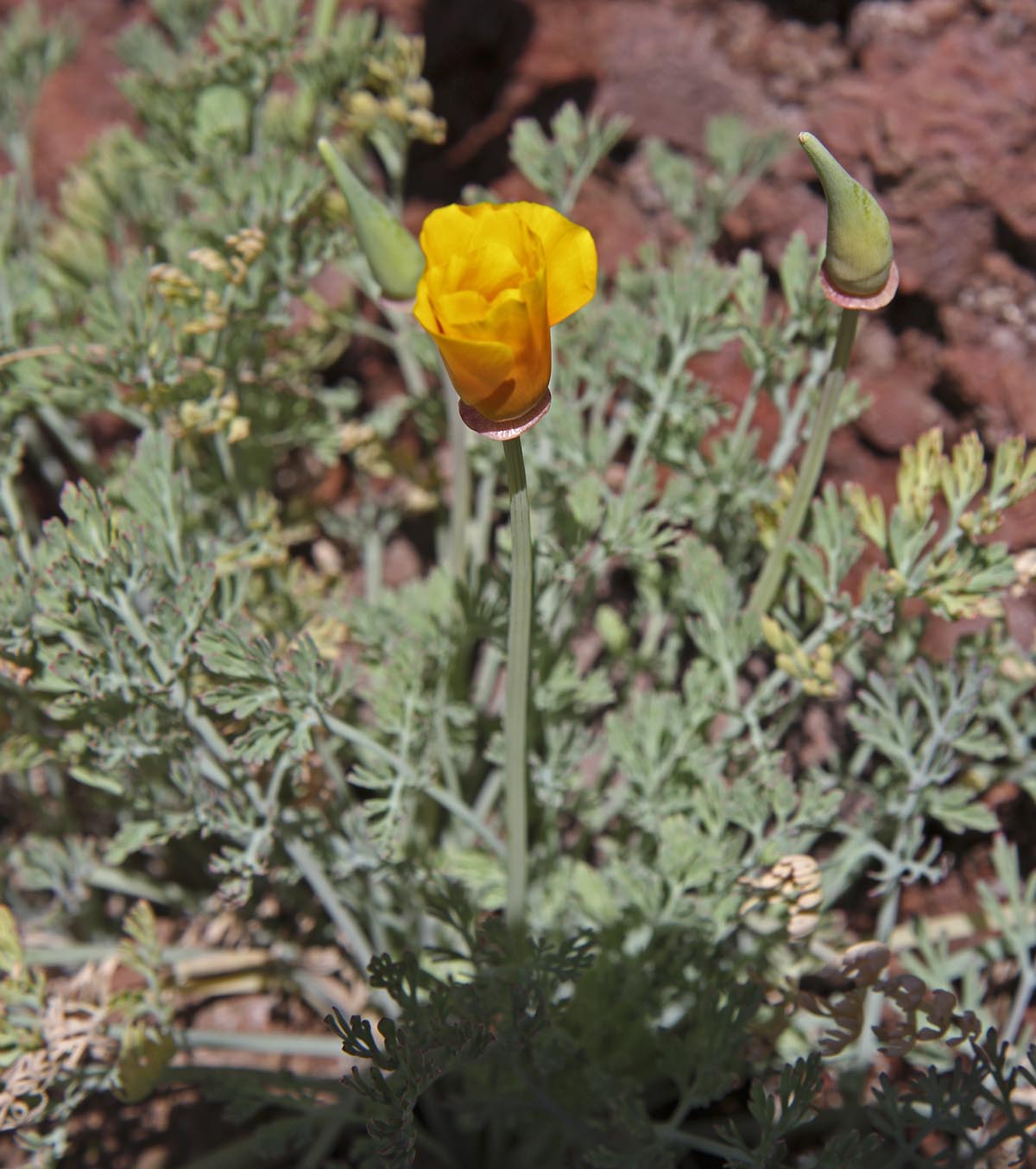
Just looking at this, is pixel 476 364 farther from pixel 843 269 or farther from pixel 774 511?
pixel 774 511

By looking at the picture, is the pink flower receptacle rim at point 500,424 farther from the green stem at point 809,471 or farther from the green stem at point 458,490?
the green stem at point 458,490

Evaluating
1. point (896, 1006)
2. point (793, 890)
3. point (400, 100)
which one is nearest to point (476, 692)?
point (793, 890)

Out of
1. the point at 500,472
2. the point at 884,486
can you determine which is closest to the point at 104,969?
the point at 500,472

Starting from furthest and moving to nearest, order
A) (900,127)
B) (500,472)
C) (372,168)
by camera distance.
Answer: (372,168) → (500,472) → (900,127)

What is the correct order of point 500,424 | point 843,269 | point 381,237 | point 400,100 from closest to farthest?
point 500,424 → point 843,269 → point 381,237 → point 400,100

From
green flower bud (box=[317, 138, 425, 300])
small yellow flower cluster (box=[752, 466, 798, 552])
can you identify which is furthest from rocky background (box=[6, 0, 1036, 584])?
green flower bud (box=[317, 138, 425, 300])

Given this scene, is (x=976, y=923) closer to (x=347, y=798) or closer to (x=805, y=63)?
(x=347, y=798)

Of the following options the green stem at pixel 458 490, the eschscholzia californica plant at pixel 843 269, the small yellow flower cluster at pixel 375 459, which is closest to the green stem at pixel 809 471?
the eschscholzia californica plant at pixel 843 269
